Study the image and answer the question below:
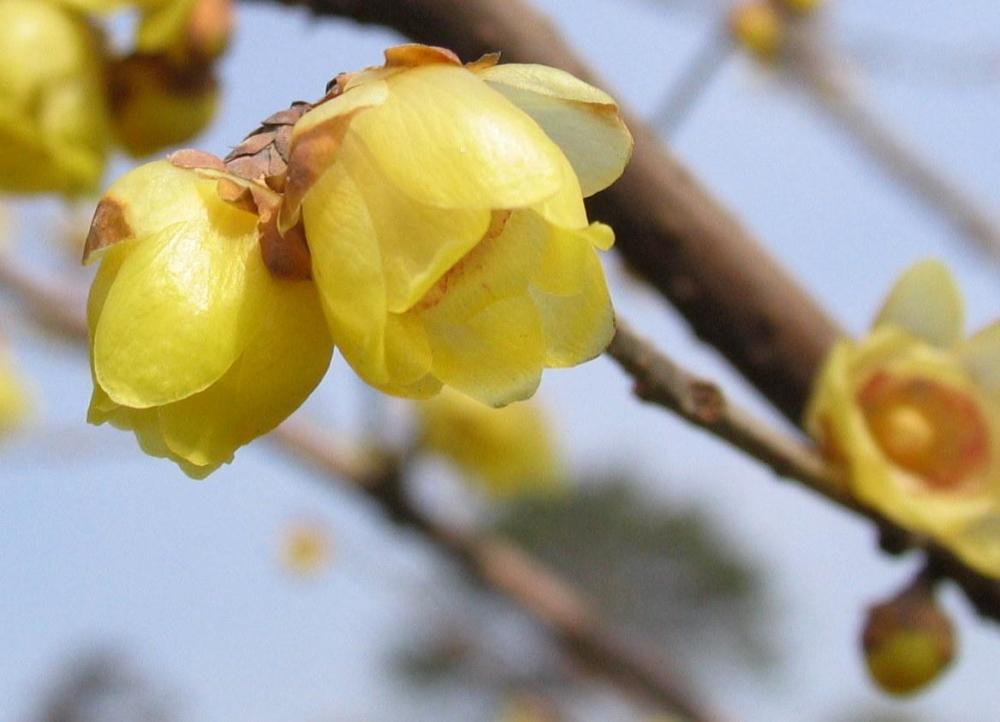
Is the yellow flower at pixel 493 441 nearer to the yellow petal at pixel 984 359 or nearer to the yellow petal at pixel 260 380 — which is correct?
the yellow petal at pixel 984 359

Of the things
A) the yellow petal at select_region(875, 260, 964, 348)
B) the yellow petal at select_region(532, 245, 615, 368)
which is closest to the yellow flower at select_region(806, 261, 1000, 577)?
the yellow petal at select_region(875, 260, 964, 348)

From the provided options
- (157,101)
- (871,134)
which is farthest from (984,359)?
(871,134)

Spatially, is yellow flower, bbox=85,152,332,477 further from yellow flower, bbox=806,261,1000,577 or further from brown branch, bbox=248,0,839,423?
yellow flower, bbox=806,261,1000,577

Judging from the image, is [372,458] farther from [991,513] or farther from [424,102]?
[424,102]

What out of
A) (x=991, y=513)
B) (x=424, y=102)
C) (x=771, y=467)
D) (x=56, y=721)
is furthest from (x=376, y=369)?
(x=56, y=721)

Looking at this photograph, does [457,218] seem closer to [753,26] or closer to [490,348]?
[490,348]
